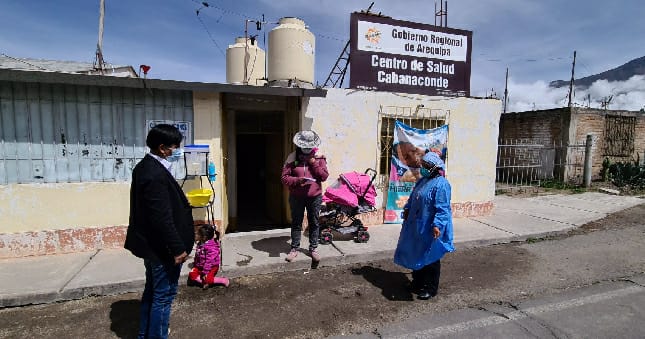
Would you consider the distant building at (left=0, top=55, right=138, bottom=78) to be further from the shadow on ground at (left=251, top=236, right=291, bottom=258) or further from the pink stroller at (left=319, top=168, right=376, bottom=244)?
the pink stroller at (left=319, top=168, right=376, bottom=244)

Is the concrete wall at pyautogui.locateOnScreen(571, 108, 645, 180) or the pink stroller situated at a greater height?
the concrete wall at pyautogui.locateOnScreen(571, 108, 645, 180)

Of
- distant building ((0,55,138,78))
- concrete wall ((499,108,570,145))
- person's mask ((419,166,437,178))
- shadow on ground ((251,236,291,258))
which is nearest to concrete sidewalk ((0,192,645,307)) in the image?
shadow on ground ((251,236,291,258))

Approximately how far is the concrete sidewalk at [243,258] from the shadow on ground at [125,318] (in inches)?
13.7

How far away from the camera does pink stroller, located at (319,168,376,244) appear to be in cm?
585

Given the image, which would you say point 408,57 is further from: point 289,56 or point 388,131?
point 289,56

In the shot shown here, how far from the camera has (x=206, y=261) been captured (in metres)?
4.27

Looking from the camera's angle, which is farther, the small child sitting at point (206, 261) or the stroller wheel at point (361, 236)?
the stroller wheel at point (361, 236)

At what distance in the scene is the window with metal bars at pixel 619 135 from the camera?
14.5 m

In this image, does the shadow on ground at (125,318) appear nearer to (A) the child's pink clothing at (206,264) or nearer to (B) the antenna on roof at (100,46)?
(A) the child's pink clothing at (206,264)

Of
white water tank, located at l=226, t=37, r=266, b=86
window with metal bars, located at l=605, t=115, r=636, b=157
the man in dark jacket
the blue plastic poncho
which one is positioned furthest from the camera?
window with metal bars, located at l=605, t=115, r=636, b=157

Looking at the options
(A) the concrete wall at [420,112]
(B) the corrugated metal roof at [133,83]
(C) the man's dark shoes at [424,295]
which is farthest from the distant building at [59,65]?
(C) the man's dark shoes at [424,295]

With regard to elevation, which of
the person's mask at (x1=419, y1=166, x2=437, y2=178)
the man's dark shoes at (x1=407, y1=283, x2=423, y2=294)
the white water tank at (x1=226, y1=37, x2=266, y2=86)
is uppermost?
the white water tank at (x1=226, y1=37, x2=266, y2=86)

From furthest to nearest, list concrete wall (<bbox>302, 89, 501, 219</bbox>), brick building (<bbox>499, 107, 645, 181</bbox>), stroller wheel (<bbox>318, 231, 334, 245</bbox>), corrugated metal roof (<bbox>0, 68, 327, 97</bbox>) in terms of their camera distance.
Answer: brick building (<bbox>499, 107, 645, 181</bbox>) → concrete wall (<bbox>302, 89, 501, 219</bbox>) → stroller wheel (<bbox>318, 231, 334, 245</bbox>) → corrugated metal roof (<bbox>0, 68, 327, 97</bbox>)

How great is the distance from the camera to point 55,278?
13.8 feet
